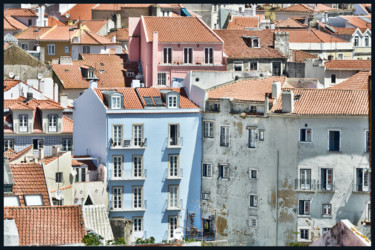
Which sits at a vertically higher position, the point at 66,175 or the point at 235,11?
the point at 235,11

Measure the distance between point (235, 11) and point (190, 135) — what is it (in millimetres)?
63547

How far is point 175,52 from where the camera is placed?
9906cm

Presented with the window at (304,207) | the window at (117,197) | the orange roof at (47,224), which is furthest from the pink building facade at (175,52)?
the orange roof at (47,224)

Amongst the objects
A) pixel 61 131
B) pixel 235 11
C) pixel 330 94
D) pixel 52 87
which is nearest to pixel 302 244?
pixel 330 94

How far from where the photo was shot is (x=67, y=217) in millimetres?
64812

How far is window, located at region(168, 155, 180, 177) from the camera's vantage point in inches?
3290

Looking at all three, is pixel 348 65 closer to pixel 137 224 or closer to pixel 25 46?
pixel 137 224

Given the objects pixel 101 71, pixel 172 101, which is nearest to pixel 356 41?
pixel 101 71

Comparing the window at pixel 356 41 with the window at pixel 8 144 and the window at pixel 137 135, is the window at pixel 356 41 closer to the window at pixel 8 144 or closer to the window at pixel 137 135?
the window at pixel 8 144

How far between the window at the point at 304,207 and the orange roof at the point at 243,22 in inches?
2040

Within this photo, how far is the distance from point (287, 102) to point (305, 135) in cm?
193

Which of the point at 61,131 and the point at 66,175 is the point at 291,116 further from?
the point at 61,131

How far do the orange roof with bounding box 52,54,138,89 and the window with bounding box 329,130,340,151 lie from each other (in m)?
25.3

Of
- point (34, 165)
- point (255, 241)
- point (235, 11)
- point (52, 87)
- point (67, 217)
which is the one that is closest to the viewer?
point (67, 217)
